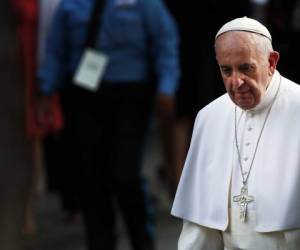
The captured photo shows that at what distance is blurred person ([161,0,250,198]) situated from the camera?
744 cm

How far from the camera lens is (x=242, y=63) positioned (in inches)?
165

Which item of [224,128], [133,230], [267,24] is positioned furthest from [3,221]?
[224,128]

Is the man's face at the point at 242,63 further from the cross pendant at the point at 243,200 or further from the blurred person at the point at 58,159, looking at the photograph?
the blurred person at the point at 58,159

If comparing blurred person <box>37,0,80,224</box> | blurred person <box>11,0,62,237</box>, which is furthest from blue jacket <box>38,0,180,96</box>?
blurred person <box>11,0,62,237</box>

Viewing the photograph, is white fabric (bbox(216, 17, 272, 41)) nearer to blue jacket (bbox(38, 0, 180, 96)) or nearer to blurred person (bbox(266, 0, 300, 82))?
blue jacket (bbox(38, 0, 180, 96))

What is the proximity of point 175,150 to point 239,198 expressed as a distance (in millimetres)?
3793

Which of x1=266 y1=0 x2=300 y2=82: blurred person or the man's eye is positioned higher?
the man's eye

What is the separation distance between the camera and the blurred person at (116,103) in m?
6.63

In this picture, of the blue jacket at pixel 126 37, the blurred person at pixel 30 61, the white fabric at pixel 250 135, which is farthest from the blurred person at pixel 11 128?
the white fabric at pixel 250 135

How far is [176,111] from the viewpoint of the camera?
26.2 ft

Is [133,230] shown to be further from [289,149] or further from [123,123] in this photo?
[289,149]

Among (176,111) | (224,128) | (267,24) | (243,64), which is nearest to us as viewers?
(243,64)

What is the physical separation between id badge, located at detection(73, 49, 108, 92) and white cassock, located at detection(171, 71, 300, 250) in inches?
84.9

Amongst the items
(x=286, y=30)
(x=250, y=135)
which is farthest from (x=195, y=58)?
(x=250, y=135)
